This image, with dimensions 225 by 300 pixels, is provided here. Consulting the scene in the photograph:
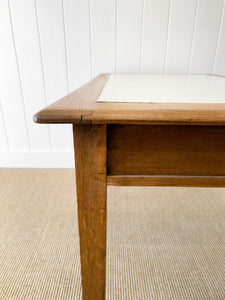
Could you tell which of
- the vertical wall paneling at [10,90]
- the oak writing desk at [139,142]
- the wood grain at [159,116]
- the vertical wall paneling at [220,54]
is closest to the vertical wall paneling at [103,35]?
the vertical wall paneling at [10,90]

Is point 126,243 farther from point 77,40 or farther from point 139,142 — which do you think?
point 77,40

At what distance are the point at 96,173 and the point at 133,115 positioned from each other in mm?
147

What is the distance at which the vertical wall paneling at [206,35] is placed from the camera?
1.23m

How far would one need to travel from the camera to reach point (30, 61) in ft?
4.46

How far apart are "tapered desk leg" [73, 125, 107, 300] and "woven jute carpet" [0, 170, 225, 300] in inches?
8.7

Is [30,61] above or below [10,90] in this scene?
above

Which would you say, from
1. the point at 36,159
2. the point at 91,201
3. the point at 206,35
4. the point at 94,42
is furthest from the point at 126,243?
the point at 206,35

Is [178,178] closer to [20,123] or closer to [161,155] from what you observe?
[161,155]

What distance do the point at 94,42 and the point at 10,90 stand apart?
0.62 meters

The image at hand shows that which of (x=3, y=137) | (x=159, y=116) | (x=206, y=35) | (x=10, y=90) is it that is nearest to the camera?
(x=159, y=116)

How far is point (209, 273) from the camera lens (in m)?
0.81

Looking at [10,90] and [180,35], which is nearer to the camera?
[180,35]

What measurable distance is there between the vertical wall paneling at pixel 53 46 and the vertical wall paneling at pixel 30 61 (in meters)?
0.04

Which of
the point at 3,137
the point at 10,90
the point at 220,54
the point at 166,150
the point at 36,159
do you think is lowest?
the point at 36,159
